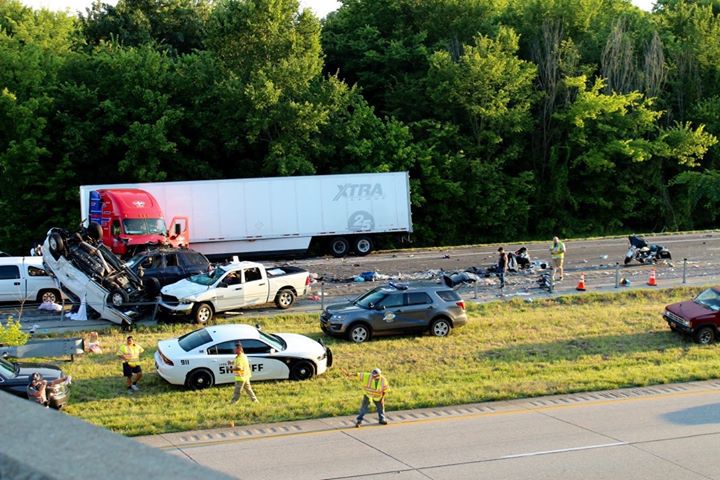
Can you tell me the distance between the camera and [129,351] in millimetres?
19047

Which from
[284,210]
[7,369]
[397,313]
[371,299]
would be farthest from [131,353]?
[284,210]

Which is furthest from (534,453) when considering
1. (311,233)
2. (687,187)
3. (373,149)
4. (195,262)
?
(687,187)

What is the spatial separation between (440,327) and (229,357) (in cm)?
755

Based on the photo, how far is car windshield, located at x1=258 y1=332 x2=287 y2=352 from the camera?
2006 centimetres

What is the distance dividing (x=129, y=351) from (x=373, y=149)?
3210cm

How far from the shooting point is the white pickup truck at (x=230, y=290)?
82.7 feet

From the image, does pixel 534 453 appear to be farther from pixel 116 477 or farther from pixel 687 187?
pixel 687 187

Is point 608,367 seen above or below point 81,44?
below

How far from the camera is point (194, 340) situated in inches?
780

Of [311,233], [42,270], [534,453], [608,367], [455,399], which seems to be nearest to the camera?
[534,453]

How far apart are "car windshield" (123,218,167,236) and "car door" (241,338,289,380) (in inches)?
631

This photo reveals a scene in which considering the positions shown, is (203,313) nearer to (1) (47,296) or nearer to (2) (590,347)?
(1) (47,296)

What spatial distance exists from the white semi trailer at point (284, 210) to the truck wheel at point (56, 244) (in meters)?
12.0

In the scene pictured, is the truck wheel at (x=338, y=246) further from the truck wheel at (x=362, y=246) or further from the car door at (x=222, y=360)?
the car door at (x=222, y=360)
